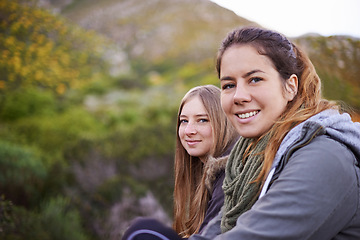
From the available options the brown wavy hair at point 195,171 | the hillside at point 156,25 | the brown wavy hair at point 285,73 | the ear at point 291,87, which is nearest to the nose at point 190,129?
the brown wavy hair at point 195,171

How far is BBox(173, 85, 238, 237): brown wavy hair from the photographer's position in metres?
2.68

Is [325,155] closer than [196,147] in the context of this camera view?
Yes

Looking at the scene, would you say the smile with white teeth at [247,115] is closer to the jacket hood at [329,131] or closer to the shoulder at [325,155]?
the jacket hood at [329,131]

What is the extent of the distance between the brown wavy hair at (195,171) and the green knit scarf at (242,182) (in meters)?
0.85

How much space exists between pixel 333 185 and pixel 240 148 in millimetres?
691

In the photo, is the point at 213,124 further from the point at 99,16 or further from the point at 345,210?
the point at 99,16

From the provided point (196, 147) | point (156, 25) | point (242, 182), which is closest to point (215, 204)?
point (242, 182)

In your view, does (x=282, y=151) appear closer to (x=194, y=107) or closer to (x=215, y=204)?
(x=215, y=204)

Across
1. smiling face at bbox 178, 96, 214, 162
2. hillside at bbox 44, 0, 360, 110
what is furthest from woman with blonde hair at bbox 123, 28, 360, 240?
hillside at bbox 44, 0, 360, 110

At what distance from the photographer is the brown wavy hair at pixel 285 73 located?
153 centimetres

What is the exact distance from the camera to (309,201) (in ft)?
3.89

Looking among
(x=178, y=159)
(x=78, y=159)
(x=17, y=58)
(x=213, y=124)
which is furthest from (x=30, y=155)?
(x=213, y=124)

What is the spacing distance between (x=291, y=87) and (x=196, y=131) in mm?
1293

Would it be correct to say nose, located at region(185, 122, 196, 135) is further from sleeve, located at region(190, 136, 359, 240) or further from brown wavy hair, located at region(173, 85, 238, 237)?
sleeve, located at region(190, 136, 359, 240)
